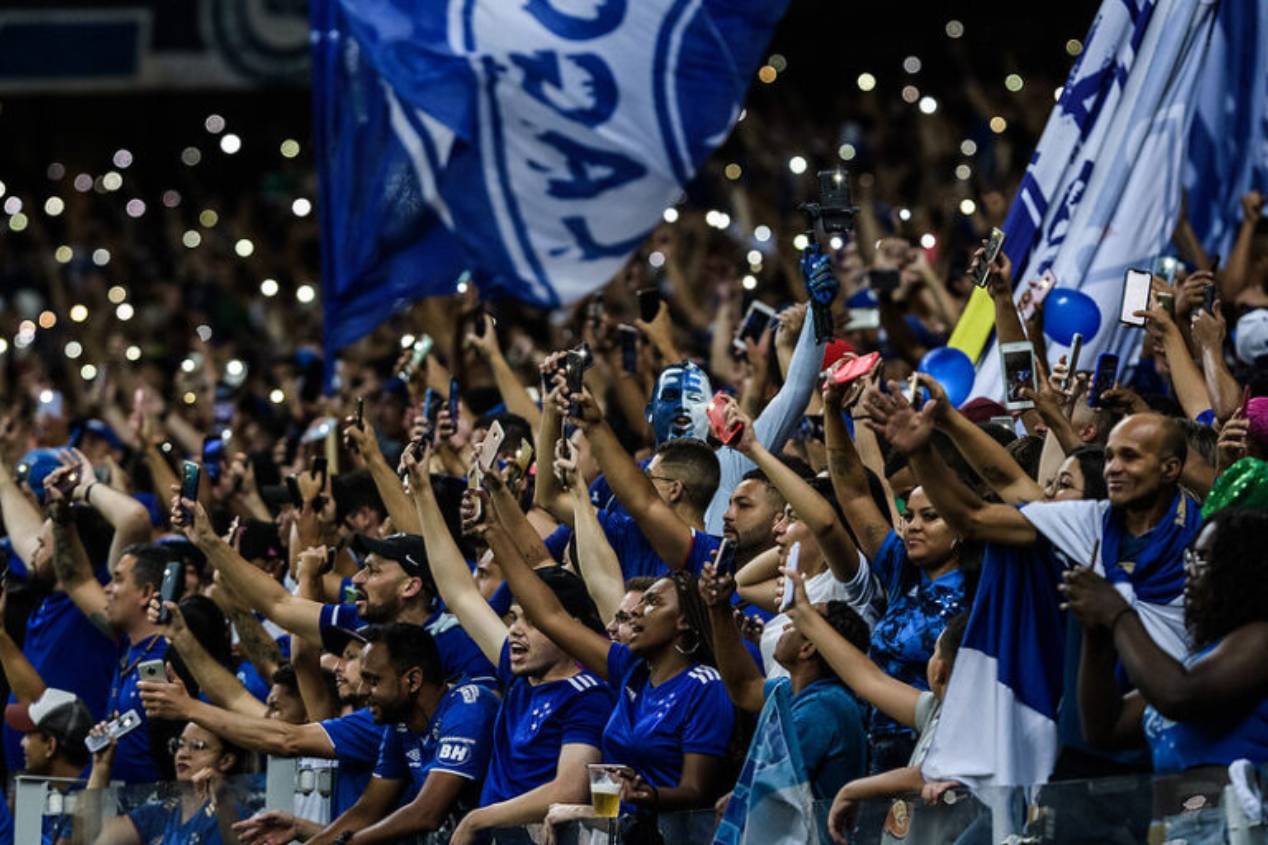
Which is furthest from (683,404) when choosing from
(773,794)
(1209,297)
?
(773,794)

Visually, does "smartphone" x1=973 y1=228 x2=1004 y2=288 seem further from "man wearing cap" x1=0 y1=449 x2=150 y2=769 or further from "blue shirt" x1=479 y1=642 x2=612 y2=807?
"man wearing cap" x1=0 y1=449 x2=150 y2=769

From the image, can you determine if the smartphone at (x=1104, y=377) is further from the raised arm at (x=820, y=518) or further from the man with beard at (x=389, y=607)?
the man with beard at (x=389, y=607)

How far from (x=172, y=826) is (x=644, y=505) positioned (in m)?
1.96

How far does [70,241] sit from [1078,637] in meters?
17.9

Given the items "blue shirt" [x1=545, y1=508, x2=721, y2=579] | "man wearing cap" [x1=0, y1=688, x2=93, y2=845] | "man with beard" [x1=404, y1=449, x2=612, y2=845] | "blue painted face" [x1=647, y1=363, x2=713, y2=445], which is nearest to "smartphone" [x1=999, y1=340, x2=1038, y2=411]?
"blue shirt" [x1=545, y1=508, x2=721, y2=579]

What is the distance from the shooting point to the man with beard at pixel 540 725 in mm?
7246

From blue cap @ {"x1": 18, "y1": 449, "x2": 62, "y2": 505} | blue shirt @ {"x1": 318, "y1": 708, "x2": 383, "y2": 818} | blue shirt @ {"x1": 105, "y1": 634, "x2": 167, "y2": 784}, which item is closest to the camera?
blue shirt @ {"x1": 318, "y1": 708, "x2": 383, "y2": 818}

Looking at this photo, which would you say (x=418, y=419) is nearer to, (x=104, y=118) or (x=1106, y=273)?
(x=1106, y=273)

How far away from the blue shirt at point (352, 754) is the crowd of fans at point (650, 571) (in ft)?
0.04

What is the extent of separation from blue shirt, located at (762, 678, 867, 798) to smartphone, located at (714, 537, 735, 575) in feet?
1.06

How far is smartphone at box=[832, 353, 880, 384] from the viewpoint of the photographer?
22.7ft

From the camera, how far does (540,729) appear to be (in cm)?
750

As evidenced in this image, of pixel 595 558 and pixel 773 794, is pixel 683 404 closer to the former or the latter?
pixel 595 558

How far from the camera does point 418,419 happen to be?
355 inches
